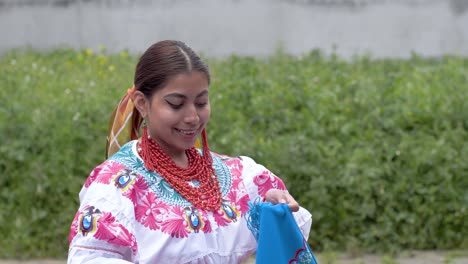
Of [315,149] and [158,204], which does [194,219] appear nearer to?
[158,204]

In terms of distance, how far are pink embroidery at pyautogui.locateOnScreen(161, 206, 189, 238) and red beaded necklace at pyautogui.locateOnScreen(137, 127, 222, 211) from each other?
8 centimetres

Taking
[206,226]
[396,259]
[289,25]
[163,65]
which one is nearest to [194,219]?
[206,226]

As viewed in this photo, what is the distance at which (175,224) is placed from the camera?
2803 mm

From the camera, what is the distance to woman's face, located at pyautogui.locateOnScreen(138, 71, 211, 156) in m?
2.86

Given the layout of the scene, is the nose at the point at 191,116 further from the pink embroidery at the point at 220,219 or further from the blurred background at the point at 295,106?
the blurred background at the point at 295,106

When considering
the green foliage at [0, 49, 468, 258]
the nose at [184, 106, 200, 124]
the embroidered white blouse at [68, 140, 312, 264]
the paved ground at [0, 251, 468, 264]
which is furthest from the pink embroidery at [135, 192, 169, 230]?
the green foliage at [0, 49, 468, 258]

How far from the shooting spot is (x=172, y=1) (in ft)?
30.1

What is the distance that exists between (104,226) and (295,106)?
4.51 meters

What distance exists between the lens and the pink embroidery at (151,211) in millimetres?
2791

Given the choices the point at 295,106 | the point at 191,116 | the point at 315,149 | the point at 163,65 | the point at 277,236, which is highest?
the point at 163,65

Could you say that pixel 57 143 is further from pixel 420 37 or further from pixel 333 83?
pixel 420 37

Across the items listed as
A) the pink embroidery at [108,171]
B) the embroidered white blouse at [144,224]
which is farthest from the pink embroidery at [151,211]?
the pink embroidery at [108,171]

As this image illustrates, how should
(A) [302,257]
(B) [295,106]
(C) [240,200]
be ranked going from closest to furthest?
(A) [302,257], (C) [240,200], (B) [295,106]

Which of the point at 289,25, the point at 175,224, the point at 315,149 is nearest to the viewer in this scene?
the point at 175,224
